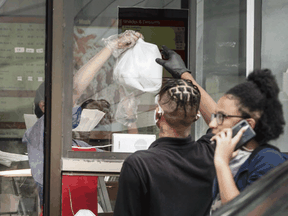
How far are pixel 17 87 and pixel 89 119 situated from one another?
829mm

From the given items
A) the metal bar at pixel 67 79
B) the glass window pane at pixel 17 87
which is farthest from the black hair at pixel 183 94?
the glass window pane at pixel 17 87

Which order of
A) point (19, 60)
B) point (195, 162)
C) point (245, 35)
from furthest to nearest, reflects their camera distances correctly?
point (19, 60) < point (245, 35) < point (195, 162)

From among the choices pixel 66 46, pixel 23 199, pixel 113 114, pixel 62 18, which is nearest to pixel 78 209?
pixel 113 114

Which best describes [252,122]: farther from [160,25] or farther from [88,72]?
[160,25]

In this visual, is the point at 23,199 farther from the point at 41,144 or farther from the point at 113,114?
the point at 113,114

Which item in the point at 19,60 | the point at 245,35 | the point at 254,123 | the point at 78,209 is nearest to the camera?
the point at 254,123

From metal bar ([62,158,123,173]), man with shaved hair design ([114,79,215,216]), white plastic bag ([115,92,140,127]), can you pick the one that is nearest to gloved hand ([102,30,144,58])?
white plastic bag ([115,92,140,127])

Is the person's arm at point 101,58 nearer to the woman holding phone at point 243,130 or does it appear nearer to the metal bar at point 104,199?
the metal bar at point 104,199

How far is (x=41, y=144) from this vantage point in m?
2.23

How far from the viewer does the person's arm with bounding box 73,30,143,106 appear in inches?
89.4

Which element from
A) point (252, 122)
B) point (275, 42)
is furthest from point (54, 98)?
point (275, 42)

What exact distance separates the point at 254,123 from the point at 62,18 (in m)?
1.63

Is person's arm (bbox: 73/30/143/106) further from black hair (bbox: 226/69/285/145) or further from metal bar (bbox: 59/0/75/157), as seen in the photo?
black hair (bbox: 226/69/285/145)

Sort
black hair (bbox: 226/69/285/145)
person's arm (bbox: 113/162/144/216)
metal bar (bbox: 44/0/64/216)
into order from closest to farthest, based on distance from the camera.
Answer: black hair (bbox: 226/69/285/145) → person's arm (bbox: 113/162/144/216) → metal bar (bbox: 44/0/64/216)
